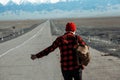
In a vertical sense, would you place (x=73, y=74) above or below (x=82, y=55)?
below

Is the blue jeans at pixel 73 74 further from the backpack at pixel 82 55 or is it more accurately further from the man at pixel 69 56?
the backpack at pixel 82 55

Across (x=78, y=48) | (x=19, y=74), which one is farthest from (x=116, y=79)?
(x=78, y=48)

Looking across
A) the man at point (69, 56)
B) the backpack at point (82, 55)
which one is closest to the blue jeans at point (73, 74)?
the man at point (69, 56)

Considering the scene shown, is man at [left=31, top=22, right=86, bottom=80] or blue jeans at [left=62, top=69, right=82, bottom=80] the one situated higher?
man at [left=31, top=22, right=86, bottom=80]

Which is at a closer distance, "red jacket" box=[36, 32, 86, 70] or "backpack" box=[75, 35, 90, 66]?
"backpack" box=[75, 35, 90, 66]

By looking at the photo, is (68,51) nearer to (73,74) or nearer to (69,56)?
(69,56)

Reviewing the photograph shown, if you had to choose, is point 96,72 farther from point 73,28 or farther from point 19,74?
point 73,28

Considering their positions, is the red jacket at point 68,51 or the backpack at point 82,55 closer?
the backpack at point 82,55

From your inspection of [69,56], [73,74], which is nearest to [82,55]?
[69,56]

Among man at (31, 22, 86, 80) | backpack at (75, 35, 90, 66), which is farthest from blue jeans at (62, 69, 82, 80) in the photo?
backpack at (75, 35, 90, 66)

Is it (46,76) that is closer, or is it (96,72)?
(46,76)

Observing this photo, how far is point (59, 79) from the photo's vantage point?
1373 centimetres

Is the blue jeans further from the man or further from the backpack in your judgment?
the backpack

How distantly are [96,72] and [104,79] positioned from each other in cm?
214
